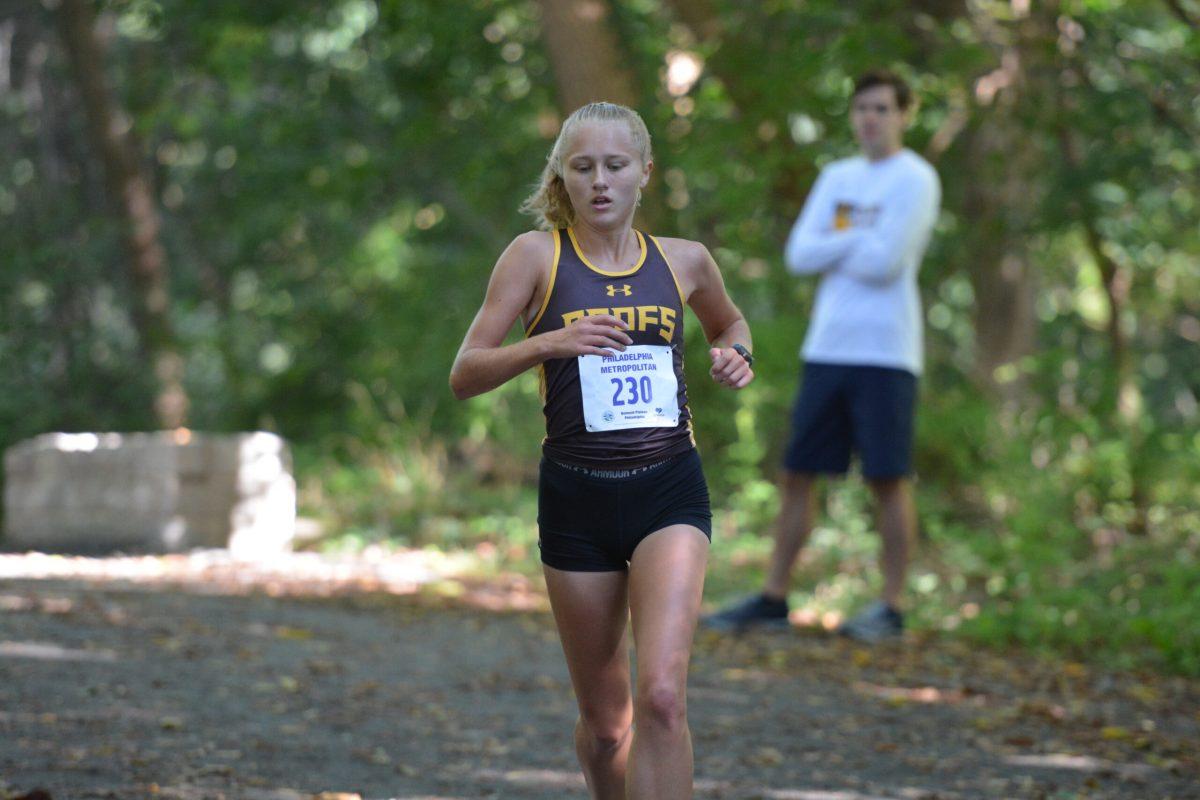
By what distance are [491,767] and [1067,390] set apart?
6159 millimetres

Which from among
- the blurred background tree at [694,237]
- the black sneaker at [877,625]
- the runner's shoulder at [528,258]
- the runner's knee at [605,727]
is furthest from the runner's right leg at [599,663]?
the blurred background tree at [694,237]

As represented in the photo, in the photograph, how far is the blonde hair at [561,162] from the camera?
11.2ft

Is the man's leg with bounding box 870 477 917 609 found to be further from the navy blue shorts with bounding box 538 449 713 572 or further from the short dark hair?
the navy blue shorts with bounding box 538 449 713 572

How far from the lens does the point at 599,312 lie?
3.36m

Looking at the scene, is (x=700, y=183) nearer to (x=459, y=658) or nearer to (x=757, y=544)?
(x=757, y=544)

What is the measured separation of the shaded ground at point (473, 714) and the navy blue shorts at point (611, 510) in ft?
3.87

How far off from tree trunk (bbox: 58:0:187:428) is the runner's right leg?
12.3 metres

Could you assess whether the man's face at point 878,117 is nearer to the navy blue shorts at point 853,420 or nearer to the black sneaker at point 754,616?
the navy blue shorts at point 853,420

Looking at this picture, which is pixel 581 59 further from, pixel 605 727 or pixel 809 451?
pixel 605 727

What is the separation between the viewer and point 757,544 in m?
10.0

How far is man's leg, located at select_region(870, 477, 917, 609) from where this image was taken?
6922 mm

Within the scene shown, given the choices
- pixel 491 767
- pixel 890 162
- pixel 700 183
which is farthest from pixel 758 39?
pixel 491 767

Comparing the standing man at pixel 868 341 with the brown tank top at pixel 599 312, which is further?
the standing man at pixel 868 341

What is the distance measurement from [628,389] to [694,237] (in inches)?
315
